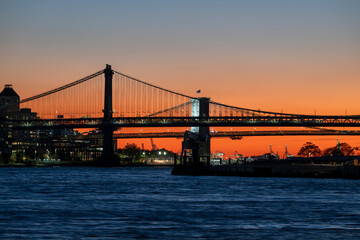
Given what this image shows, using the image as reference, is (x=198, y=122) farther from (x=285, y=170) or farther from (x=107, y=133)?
(x=285, y=170)

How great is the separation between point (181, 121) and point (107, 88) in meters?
16.2

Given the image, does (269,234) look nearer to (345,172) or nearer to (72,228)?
(72,228)

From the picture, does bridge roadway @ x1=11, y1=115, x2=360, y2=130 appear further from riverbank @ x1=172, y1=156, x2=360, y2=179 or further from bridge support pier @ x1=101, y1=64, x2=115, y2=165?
riverbank @ x1=172, y1=156, x2=360, y2=179

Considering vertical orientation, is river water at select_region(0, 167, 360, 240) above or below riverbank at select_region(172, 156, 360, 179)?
below

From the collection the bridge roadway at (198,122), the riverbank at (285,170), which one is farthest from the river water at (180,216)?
Result: the bridge roadway at (198,122)

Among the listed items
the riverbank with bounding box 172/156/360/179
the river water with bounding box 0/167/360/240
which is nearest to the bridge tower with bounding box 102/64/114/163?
the riverbank with bounding box 172/156/360/179

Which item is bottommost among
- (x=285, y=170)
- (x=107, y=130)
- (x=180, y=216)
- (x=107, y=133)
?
(x=180, y=216)

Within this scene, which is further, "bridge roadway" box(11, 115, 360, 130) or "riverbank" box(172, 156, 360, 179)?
"bridge roadway" box(11, 115, 360, 130)

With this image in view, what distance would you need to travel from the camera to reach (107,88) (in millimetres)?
137000

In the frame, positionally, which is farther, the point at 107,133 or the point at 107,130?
the point at 107,133

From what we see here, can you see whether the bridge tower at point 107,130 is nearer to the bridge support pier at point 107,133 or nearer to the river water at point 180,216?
the bridge support pier at point 107,133

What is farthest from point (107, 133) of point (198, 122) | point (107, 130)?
point (198, 122)

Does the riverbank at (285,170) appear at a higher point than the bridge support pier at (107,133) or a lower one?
lower

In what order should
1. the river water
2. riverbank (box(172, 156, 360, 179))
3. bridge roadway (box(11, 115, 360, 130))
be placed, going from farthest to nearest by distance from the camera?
bridge roadway (box(11, 115, 360, 130))
riverbank (box(172, 156, 360, 179))
the river water
